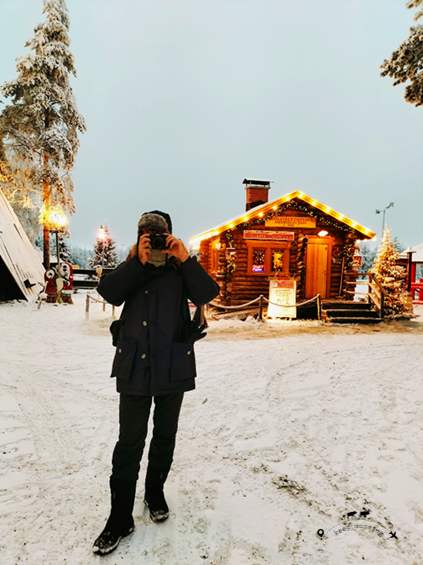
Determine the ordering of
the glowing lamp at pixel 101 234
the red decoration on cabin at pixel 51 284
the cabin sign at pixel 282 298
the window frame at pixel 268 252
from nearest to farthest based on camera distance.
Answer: the cabin sign at pixel 282 298
the window frame at pixel 268 252
the red decoration on cabin at pixel 51 284
the glowing lamp at pixel 101 234

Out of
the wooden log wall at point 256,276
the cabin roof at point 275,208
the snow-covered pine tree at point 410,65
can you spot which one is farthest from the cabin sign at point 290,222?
the snow-covered pine tree at point 410,65

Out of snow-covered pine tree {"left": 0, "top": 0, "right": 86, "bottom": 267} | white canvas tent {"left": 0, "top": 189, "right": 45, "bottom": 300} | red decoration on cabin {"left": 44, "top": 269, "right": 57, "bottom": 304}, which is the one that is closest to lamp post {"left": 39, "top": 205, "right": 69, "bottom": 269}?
snow-covered pine tree {"left": 0, "top": 0, "right": 86, "bottom": 267}

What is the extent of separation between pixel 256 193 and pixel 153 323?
1689cm

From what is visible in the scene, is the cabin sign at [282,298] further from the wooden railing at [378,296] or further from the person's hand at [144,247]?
the person's hand at [144,247]

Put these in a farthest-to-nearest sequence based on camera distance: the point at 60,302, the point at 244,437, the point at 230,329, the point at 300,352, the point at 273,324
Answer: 1. the point at 60,302
2. the point at 273,324
3. the point at 230,329
4. the point at 300,352
5. the point at 244,437

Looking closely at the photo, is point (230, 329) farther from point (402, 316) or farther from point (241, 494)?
point (241, 494)

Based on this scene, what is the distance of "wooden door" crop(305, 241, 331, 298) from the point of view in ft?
48.1

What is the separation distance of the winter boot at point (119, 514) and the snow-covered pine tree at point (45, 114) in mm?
19045

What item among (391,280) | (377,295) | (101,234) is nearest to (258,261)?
(377,295)

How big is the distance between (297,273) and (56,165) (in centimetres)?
1511

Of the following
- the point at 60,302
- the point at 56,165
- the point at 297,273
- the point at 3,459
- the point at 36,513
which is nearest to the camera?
the point at 36,513

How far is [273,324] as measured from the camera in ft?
39.5

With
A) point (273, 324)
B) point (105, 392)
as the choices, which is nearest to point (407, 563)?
point (105, 392)

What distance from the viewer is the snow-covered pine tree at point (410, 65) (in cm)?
943
